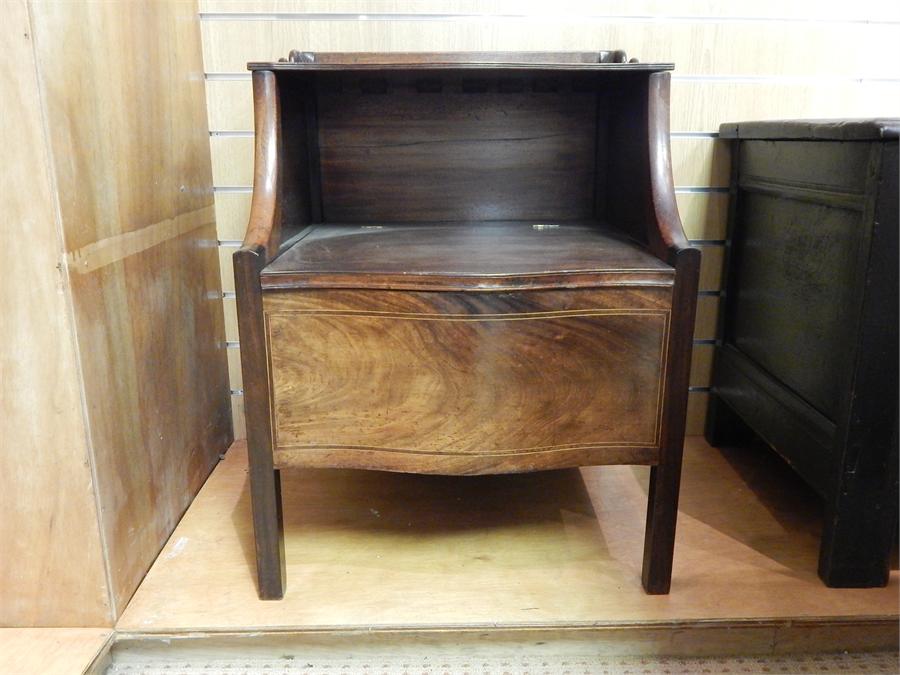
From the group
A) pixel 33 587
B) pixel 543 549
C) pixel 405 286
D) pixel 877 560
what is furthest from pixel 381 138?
pixel 877 560

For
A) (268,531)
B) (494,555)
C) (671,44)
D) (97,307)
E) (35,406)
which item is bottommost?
(494,555)

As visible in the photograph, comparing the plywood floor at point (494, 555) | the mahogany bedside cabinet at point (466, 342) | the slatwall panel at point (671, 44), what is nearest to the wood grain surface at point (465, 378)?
the mahogany bedside cabinet at point (466, 342)

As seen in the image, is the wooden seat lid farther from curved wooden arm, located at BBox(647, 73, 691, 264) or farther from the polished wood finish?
the polished wood finish

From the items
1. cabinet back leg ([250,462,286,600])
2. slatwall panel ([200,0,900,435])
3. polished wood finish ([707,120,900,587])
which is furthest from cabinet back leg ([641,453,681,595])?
slatwall panel ([200,0,900,435])

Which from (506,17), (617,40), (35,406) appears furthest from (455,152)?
(35,406)

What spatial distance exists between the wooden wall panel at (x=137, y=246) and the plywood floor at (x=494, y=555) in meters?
0.11

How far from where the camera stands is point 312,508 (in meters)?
1.36

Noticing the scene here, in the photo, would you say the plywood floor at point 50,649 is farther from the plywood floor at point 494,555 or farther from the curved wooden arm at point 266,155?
the curved wooden arm at point 266,155

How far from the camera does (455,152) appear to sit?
4.65 feet

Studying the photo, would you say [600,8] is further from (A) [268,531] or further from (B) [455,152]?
(A) [268,531]

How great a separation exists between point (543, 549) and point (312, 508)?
443mm

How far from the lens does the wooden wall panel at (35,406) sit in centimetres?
88

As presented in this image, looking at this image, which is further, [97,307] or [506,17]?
[506,17]

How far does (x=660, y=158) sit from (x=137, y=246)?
83 centimetres
